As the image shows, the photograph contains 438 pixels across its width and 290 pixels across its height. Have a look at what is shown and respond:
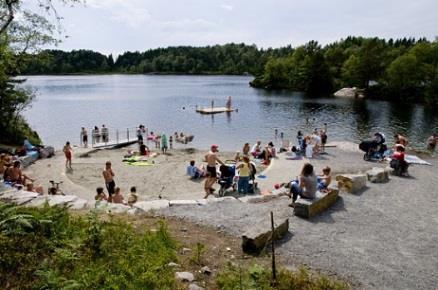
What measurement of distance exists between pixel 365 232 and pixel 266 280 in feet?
13.4

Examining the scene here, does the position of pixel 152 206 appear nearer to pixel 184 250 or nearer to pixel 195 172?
pixel 184 250

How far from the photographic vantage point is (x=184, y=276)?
688 cm

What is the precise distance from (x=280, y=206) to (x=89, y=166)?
14225 mm

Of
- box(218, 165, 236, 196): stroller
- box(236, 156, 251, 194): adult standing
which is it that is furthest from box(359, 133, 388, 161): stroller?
box(218, 165, 236, 196): stroller

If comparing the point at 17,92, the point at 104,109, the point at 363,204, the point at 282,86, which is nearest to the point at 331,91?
the point at 282,86

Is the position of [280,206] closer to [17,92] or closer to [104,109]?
[17,92]

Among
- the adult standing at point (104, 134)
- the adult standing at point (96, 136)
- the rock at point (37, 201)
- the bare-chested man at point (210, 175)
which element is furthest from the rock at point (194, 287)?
the adult standing at point (96, 136)

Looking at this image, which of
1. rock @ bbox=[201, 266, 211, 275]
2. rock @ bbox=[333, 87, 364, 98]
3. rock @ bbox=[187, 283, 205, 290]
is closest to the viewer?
rock @ bbox=[187, 283, 205, 290]

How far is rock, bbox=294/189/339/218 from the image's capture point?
1058 centimetres

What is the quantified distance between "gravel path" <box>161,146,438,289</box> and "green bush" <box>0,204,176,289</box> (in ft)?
8.47

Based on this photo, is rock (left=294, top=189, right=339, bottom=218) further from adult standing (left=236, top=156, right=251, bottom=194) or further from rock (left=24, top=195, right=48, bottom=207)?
rock (left=24, top=195, right=48, bottom=207)

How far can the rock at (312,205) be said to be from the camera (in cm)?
1058

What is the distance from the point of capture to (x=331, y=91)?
95125mm

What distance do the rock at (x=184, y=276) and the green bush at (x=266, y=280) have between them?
0.48 m
